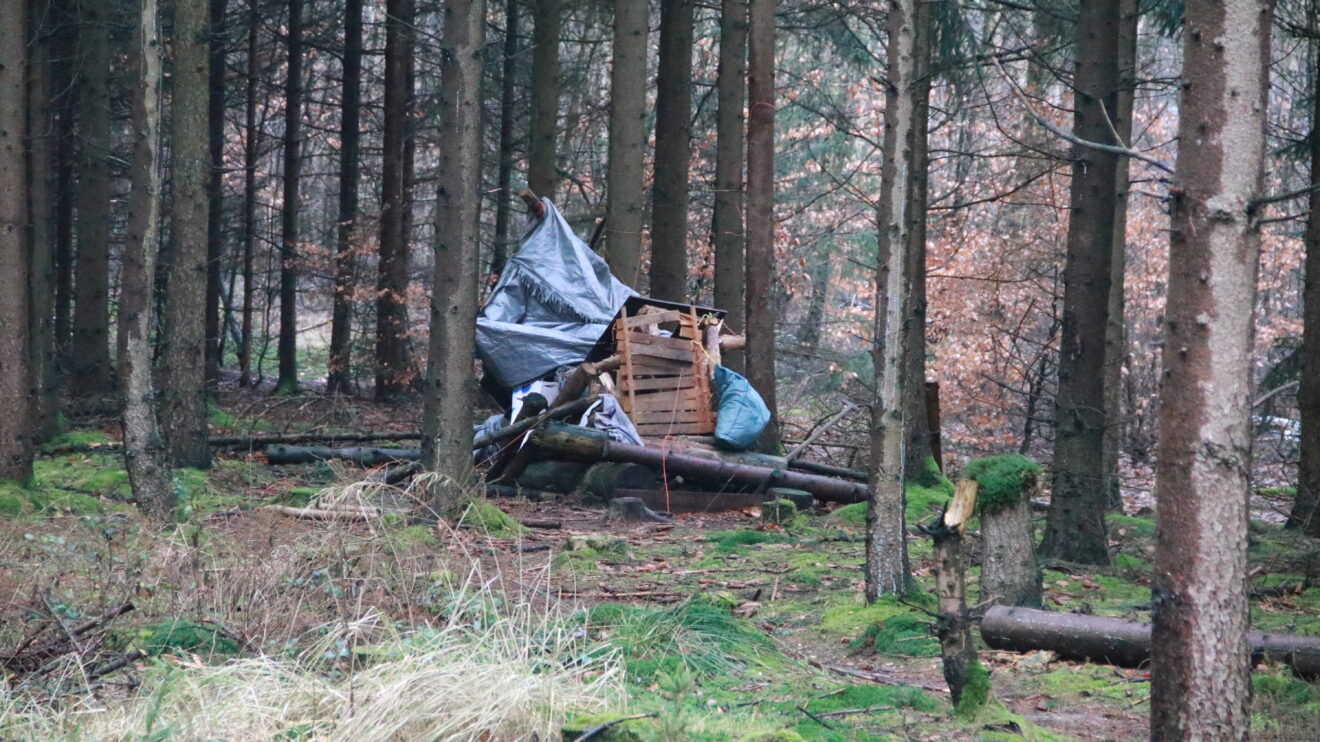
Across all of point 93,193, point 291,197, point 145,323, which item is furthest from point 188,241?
point 291,197

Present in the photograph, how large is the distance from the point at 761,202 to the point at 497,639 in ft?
33.5

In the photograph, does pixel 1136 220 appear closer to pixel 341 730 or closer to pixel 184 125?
pixel 184 125

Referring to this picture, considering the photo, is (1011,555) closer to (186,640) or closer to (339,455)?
(186,640)

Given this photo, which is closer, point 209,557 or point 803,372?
point 209,557

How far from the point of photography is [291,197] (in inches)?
806

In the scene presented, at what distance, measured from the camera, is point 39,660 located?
5.20 metres

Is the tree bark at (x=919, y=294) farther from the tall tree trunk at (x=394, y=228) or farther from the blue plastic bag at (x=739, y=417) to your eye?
the tall tree trunk at (x=394, y=228)

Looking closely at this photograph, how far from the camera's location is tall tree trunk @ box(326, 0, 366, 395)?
20297mm

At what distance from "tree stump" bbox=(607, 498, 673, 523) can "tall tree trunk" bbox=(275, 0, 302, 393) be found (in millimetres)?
10563

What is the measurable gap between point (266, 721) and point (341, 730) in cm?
30

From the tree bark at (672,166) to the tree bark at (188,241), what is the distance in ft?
19.2

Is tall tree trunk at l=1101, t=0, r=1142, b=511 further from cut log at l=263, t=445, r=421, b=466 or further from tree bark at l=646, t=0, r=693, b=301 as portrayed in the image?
cut log at l=263, t=445, r=421, b=466

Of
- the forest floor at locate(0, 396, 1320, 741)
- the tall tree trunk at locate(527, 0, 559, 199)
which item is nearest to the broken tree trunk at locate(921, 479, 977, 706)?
the forest floor at locate(0, 396, 1320, 741)

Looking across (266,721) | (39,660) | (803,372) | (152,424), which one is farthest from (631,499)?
(803,372)
